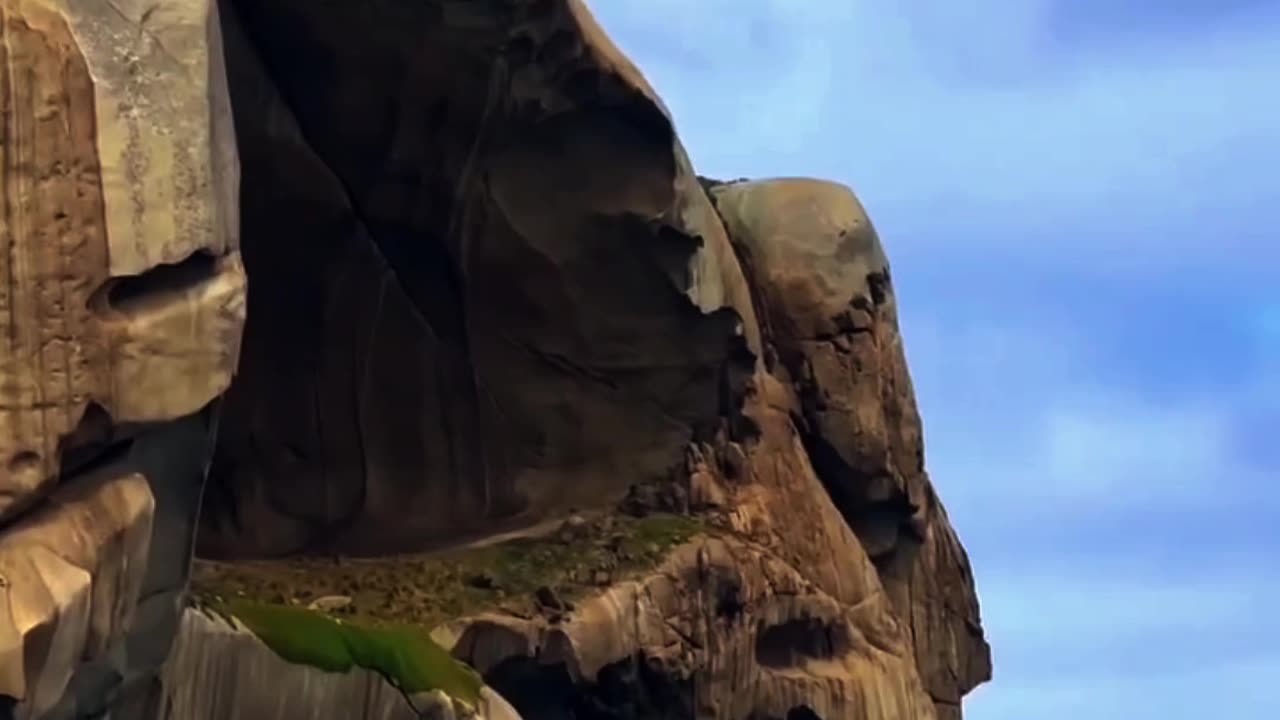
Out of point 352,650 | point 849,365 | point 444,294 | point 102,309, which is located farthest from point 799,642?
point 102,309

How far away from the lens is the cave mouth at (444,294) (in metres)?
15.7

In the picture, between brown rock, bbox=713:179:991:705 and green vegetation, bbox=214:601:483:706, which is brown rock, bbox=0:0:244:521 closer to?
green vegetation, bbox=214:601:483:706

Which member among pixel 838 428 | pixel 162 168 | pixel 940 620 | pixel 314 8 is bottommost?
pixel 940 620

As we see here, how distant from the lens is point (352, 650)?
42.6ft

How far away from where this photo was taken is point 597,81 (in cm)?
1569

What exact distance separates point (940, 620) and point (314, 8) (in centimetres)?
878

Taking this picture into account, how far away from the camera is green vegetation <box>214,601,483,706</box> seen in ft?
41.8

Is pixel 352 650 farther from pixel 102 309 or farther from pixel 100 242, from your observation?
pixel 100 242

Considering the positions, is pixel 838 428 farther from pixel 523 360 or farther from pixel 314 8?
pixel 314 8

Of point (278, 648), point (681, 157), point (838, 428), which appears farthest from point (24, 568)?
point (838, 428)

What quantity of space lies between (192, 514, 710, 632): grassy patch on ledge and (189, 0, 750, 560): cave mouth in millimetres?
497

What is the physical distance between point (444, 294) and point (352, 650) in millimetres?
4714

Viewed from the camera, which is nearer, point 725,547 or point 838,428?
point 725,547

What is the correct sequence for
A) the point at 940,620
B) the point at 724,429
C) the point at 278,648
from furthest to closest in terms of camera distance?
the point at 940,620, the point at 724,429, the point at 278,648
